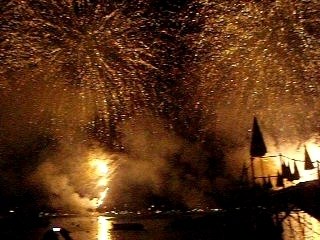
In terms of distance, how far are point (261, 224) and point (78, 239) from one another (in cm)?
584

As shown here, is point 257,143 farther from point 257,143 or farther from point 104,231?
point 104,231

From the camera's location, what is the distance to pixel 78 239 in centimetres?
1576

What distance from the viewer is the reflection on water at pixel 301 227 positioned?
38.8 feet

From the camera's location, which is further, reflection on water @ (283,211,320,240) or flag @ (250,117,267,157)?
flag @ (250,117,267,157)

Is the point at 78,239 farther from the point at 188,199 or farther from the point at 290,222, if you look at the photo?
the point at 188,199

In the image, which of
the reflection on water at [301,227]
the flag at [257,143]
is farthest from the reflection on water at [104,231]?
the flag at [257,143]

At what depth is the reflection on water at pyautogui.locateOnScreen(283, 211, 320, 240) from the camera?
38.8ft

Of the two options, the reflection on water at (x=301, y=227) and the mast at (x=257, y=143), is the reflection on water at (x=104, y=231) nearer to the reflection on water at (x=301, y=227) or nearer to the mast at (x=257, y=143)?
the reflection on water at (x=301, y=227)

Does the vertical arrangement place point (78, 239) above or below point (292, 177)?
below

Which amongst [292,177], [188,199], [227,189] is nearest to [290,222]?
[292,177]

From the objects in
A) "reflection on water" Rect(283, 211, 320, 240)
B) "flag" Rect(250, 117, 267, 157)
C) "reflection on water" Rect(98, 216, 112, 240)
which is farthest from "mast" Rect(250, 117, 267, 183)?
"reflection on water" Rect(98, 216, 112, 240)

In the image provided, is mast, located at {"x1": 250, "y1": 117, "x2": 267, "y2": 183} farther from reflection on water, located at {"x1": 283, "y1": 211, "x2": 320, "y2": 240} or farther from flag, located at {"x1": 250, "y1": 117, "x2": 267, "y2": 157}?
reflection on water, located at {"x1": 283, "y1": 211, "x2": 320, "y2": 240}

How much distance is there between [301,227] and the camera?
1331 cm

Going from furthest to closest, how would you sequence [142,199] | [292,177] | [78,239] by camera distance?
1. [142,199]
2. [292,177]
3. [78,239]
